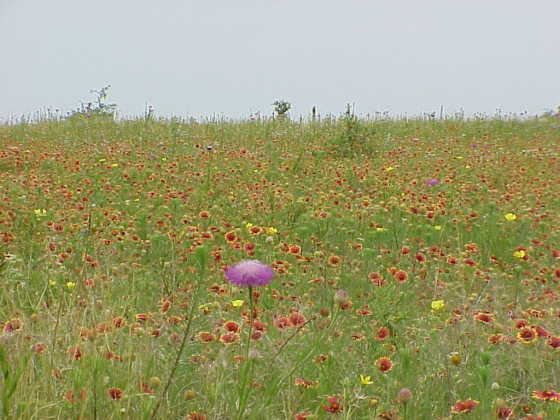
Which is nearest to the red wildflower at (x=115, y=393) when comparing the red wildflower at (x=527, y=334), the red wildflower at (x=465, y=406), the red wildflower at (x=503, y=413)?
the red wildflower at (x=465, y=406)

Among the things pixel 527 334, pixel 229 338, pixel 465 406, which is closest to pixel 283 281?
pixel 229 338

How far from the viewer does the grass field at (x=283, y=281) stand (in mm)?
2184

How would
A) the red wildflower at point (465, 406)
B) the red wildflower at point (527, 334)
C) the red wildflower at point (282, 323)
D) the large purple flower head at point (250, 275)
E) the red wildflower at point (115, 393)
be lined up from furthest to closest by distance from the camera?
the red wildflower at point (282, 323) → the red wildflower at point (527, 334) → the red wildflower at point (115, 393) → the red wildflower at point (465, 406) → the large purple flower head at point (250, 275)

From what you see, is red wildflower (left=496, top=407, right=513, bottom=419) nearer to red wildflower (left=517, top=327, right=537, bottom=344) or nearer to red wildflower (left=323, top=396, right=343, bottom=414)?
red wildflower (left=517, top=327, right=537, bottom=344)

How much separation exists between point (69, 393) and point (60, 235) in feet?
9.15

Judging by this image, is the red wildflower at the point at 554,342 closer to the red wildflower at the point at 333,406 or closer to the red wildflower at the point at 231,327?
the red wildflower at the point at 333,406

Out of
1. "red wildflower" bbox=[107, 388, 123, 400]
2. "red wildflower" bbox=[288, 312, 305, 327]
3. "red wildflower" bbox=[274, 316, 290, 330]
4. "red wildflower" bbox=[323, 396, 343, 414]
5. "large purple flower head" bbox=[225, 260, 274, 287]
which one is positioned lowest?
"red wildflower" bbox=[323, 396, 343, 414]

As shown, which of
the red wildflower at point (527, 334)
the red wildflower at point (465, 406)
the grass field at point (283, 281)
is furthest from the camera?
the red wildflower at point (527, 334)

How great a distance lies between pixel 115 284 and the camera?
11.5 ft


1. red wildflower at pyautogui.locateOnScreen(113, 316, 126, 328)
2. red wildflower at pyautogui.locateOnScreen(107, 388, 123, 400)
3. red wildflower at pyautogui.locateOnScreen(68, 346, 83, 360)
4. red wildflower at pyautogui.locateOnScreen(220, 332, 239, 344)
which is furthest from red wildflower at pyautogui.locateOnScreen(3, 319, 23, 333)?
red wildflower at pyautogui.locateOnScreen(220, 332, 239, 344)

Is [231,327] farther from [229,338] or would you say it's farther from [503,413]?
[503,413]

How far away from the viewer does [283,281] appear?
12.2ft

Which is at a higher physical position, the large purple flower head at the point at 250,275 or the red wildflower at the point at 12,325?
the large purple flower head at the point at 250,275

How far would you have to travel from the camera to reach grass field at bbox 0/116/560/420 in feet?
7.16
